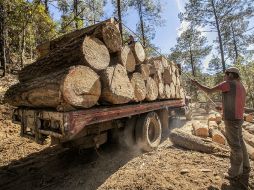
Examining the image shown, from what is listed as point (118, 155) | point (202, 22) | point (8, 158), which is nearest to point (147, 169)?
point (118, 155)

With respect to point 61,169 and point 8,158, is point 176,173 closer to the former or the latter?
point 61,169

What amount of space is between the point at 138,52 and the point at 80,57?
6.64ft

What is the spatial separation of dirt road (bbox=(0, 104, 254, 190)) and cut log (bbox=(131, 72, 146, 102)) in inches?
54.9

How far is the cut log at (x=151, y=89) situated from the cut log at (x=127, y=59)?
2.53ft

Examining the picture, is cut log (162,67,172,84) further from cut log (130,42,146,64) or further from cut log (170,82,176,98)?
cut log (130,42,146,64)

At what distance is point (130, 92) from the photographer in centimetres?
489

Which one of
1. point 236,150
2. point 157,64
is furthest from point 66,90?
point 157,64

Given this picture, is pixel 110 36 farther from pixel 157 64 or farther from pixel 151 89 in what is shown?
pixel 157 64

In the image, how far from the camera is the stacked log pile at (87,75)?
3.61m

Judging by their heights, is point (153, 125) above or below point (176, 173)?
above

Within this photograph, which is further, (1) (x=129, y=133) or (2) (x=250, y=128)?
(2) (x=250, y=128)

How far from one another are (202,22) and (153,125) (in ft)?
62.7

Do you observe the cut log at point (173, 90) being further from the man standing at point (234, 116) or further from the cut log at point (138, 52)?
the man standing at point (234, 116)

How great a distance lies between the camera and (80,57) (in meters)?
4.02
